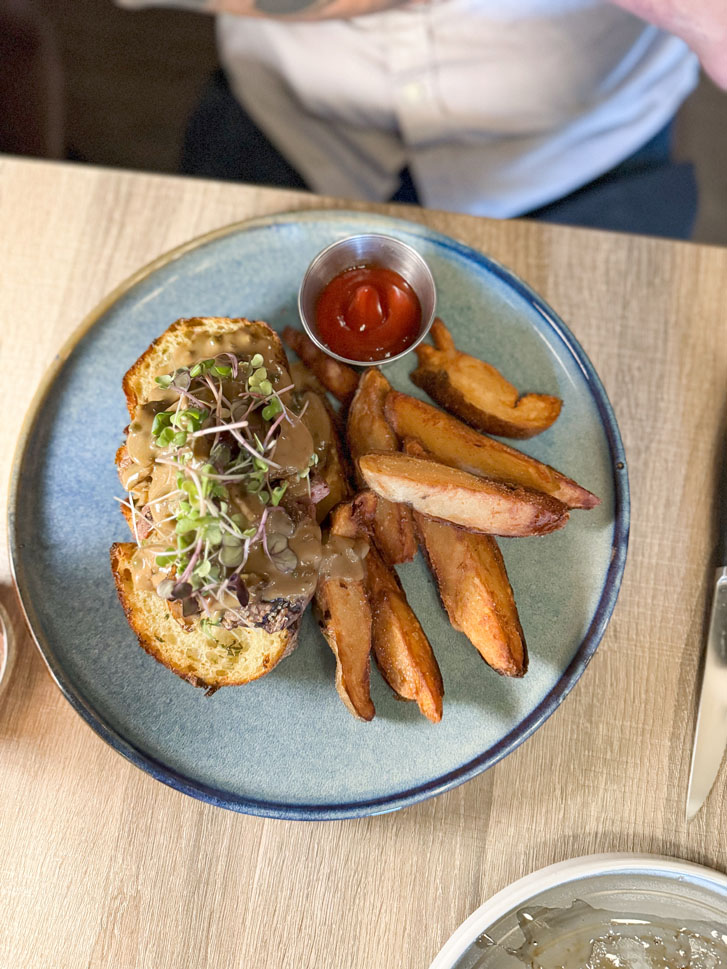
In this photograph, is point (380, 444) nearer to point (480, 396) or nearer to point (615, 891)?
point (480, 396)

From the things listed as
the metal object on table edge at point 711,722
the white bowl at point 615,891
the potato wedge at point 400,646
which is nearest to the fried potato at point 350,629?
the potato wedge at point 400,646

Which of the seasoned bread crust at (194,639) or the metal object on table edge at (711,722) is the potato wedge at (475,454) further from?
the metal object on table edge at (711,722)

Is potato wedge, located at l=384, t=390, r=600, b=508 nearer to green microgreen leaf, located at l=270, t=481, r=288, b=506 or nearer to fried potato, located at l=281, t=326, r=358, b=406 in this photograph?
fried potato, located at l=281, t=326, r=358, b=406

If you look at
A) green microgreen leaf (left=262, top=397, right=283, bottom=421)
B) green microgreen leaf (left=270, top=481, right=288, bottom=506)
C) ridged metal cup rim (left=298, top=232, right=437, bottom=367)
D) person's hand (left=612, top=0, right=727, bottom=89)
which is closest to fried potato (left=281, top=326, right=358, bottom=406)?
ridged metal cup rim (left=298, top=232, right=437, bottom=367)

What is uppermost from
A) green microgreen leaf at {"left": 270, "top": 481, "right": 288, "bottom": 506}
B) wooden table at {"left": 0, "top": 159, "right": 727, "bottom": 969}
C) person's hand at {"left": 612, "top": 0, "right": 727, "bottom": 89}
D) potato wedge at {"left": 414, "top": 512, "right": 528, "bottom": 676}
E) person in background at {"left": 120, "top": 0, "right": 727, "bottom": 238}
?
person's hand at {"left": 612, "top": 0, "right": 727, "bottom": 89}

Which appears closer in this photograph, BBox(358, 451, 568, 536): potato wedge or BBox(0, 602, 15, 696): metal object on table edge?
BBox(358, 451, 568, 536): potato wedge

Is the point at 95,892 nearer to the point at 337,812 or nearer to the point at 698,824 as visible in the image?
the point at 337,812

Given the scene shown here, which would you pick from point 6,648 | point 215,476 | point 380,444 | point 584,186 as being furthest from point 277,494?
point 584,186
